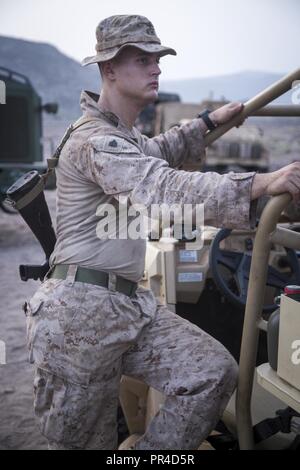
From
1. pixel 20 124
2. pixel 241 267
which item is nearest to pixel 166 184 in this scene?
pixel 241 267

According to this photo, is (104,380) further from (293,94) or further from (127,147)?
(293,94)

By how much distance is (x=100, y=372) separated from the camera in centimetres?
210

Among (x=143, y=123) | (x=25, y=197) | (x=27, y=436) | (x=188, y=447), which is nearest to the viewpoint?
(x=188, y=447)

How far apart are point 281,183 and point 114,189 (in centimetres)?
53

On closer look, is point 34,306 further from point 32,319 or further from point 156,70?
point 156,70

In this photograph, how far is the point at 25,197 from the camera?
2.28m

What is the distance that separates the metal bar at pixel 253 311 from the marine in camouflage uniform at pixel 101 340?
0.55 ft

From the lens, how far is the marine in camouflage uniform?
6.79 ft

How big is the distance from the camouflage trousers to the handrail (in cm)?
17

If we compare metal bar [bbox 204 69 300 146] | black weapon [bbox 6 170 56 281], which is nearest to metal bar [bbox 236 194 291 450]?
metal bar [bbox 204 69 300 146]

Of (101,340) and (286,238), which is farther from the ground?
(286,238)
